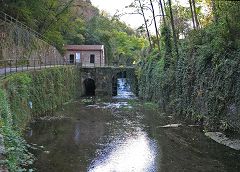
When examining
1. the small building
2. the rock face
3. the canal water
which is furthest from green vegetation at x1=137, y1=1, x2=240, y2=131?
the small building

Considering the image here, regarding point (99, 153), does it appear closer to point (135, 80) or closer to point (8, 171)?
point (8, 171)

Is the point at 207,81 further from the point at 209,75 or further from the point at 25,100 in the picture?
the point at 25,100

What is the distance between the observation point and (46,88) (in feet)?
90.6

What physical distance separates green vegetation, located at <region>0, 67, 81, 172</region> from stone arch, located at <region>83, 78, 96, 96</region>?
9.96 metres

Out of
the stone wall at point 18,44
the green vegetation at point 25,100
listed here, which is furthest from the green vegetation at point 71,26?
the green vegetation at point 25,100

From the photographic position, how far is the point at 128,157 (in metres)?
15.1

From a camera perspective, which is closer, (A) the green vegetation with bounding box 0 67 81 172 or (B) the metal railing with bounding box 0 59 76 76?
(A) the green vegetation with bounding box 0 67 81 172

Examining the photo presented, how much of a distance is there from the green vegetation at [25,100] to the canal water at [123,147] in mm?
876

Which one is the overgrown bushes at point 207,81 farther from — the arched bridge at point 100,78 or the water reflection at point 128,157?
the arched bridge at point 100,78

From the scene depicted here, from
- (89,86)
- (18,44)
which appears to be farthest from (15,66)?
(89,86)

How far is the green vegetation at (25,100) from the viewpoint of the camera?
37.9 feet

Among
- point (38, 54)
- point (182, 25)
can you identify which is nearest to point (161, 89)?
point (182, 25)

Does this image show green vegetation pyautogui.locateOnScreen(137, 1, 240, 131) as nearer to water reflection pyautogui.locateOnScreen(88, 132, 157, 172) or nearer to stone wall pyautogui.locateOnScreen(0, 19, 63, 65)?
water reflection pyautogui.locateOnScreen(88, 132, 157, 172)

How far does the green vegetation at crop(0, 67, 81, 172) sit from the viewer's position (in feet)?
37.9
